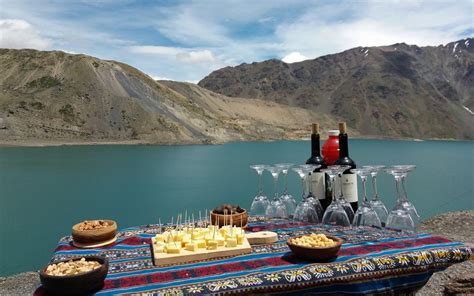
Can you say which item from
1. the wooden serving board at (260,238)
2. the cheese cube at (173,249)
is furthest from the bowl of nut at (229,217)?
the cheese cube at (173,249)

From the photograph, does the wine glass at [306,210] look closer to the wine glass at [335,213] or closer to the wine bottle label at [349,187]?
the wine glass at [335,213]

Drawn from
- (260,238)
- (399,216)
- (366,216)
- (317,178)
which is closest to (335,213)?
(366,216)

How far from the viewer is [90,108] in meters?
93.8

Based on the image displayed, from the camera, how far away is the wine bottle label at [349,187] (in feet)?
13.5

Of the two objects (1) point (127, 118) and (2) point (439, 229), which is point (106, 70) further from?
(2) point (439, 229)

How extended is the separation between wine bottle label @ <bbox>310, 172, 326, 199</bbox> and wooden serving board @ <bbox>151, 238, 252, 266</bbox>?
134 cm

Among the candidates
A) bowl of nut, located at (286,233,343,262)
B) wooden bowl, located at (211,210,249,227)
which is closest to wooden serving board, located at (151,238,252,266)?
bowl of nut, located at (286,233,343,262)

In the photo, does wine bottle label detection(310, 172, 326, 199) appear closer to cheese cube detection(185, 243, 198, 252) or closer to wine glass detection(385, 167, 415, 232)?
wine glass detection(385, 167, 415, 232)

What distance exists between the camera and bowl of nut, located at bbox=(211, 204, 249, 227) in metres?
3.87

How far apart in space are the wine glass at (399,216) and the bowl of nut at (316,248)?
79cm

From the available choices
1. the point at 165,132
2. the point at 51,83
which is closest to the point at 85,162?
the point at 165,132

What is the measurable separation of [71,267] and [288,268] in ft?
4.74

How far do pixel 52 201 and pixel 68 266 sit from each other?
33.6 m

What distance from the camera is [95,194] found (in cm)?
3656
